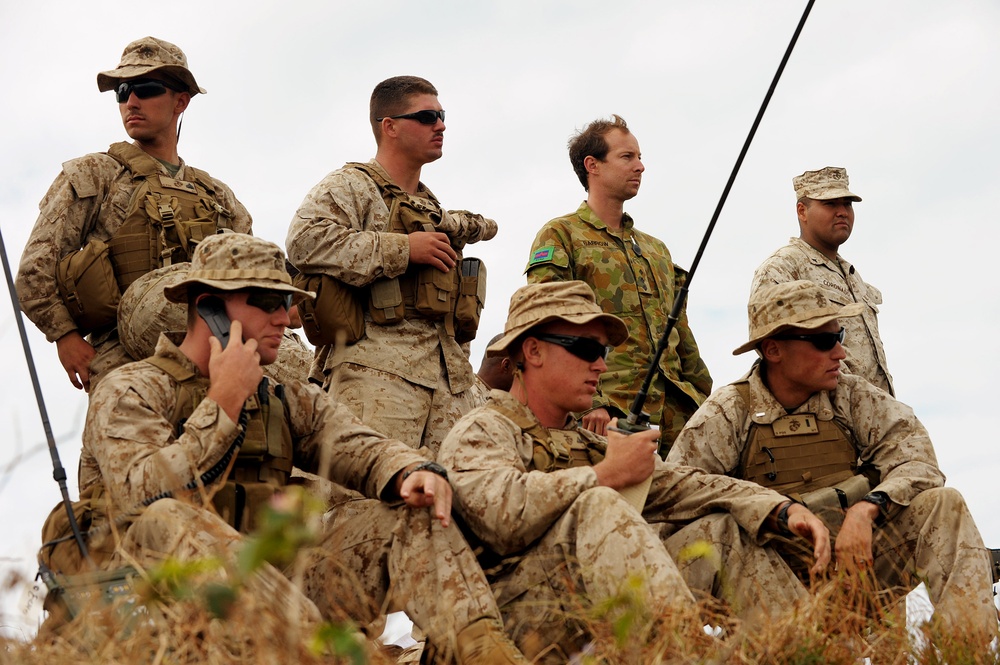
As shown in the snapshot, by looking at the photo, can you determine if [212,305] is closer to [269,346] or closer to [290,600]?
[269,346]

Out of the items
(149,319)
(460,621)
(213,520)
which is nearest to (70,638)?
(213,520)

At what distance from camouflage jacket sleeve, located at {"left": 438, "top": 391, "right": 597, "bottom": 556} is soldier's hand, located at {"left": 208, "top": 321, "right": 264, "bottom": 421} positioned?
2.98ft

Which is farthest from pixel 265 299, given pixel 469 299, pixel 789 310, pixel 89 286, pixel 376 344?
pixel 789 310

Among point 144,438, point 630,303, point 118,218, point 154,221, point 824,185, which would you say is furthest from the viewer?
point 824,185

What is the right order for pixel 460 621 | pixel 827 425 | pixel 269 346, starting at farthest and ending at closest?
1. pixel 827 425
2. pixel 269 346
3. pixel 460 621

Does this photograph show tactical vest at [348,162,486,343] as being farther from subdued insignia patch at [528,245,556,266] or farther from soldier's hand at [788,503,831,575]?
soldier's hand at [788,503,831,575]

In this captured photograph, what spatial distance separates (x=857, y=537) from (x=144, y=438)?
122 inches

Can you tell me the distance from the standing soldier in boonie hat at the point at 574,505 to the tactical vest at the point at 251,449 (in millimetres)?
698

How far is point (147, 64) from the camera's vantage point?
7.44m

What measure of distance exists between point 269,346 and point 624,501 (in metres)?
1.53

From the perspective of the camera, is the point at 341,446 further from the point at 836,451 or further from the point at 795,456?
the point at 836,451

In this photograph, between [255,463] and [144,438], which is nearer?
[144,438]

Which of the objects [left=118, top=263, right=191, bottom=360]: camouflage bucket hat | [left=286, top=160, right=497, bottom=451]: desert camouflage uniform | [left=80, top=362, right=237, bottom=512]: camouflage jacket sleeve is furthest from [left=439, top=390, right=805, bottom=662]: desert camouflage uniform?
[left=118, top=263, right=191, bottom=360]: camouflage bucket hat

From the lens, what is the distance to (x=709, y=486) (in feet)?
20.7
